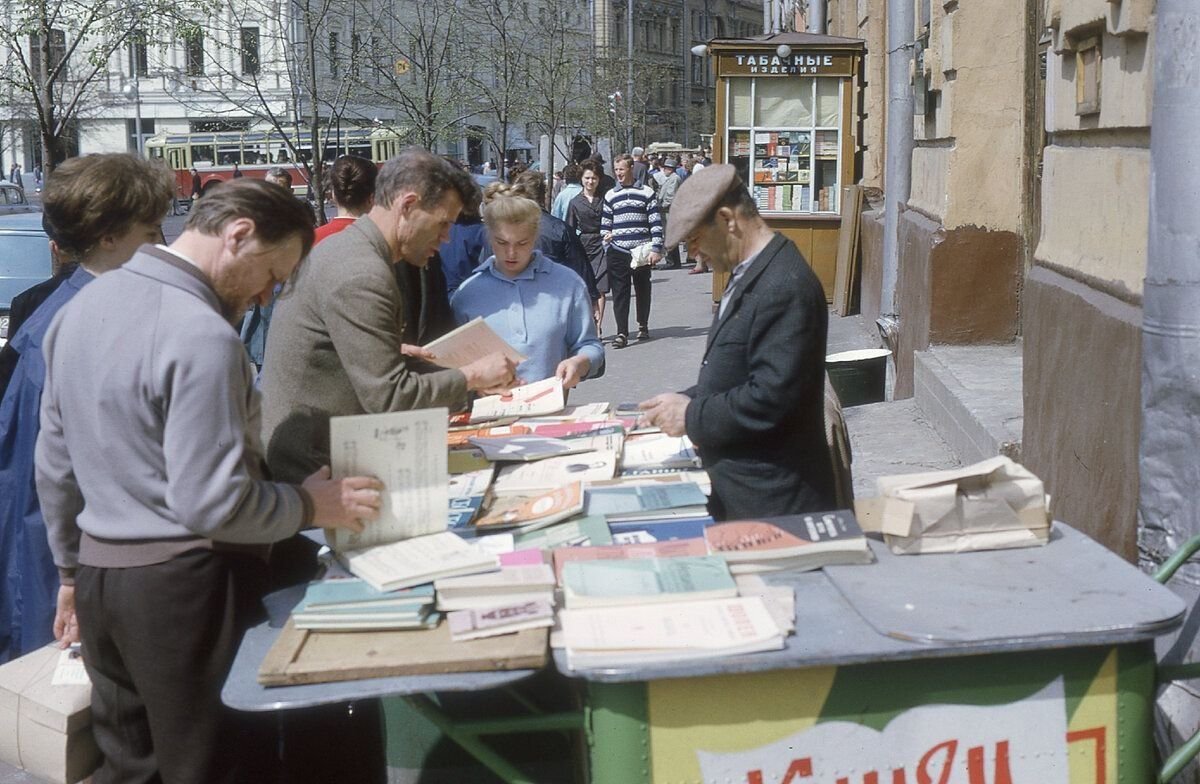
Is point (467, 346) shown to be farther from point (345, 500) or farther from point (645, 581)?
point (645, 581)

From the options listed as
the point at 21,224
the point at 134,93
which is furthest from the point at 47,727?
the point at 134,93

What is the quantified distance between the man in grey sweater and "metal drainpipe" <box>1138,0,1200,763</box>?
1869 mm

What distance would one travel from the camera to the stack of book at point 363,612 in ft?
8.60

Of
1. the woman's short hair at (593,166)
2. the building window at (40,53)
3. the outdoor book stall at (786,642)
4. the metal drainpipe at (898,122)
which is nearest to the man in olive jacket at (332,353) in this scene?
the outdoor book stall at (786,642)

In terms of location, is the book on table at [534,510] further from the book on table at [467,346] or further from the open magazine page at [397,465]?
the book on table at [467,346]

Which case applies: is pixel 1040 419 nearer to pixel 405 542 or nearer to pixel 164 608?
pixel 405 542

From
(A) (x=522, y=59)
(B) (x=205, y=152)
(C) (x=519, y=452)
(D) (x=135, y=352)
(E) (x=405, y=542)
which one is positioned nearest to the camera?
(D) (x=135, y=352)

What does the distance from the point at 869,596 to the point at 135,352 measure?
1.45 m

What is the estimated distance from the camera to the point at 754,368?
3449 millimetres

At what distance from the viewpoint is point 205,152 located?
4647 cm

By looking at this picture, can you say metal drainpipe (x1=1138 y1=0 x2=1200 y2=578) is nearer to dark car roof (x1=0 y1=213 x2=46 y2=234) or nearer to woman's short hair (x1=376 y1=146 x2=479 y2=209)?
woman's short hair (x1=376 y1=146 x2=479 y2=209)

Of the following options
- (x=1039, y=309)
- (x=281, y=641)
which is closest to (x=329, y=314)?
(x=281, y=641)

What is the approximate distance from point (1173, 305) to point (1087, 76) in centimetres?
187

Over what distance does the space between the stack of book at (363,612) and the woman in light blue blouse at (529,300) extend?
7.80 ft
